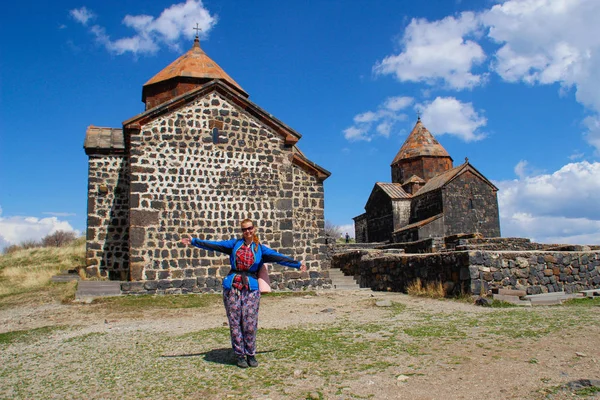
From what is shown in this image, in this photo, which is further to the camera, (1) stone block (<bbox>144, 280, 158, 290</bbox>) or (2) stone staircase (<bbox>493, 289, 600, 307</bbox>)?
(1) stone block (<bbox>144, 280, 158, 290</bbox>)

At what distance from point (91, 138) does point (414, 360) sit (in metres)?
12.9

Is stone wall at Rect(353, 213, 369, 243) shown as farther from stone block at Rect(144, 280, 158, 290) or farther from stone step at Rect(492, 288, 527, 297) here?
stone step at Rect(492, 288, 527, 297)

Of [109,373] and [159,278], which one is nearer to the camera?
[109,373]

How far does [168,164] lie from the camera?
12.5m

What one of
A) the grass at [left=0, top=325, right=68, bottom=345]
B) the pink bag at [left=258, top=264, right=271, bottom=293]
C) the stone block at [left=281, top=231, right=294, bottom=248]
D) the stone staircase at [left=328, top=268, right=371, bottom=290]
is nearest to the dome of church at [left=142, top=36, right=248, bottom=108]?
the stone block at [left=281, top=231, right=294, bottom=248]

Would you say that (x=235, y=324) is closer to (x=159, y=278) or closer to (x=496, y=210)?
(x=159, y=278)

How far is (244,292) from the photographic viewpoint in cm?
508

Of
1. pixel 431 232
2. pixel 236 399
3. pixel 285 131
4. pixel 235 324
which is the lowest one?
pixel 236 399

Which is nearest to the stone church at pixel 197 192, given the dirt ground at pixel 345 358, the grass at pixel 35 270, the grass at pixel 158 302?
the grass at pixel 158 302

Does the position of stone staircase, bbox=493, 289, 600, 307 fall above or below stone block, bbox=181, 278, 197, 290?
below

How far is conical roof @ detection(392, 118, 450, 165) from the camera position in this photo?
29094mm

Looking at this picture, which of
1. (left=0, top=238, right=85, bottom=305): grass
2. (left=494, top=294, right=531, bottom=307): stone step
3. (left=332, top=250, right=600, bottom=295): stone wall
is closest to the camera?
(left=494, top=294, right=531, bottom=307): stone step

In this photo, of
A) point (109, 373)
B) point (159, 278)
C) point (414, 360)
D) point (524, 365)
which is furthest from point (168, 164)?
point (524, 365)

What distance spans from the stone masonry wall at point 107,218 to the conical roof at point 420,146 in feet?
64.3
